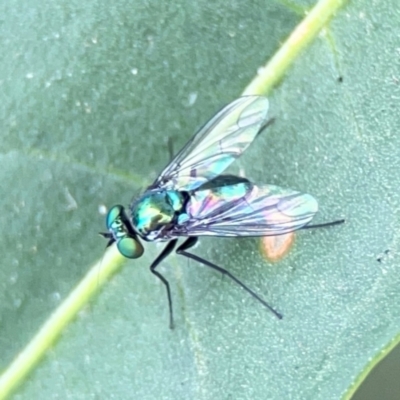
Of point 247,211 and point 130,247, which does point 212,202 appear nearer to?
point 247,211

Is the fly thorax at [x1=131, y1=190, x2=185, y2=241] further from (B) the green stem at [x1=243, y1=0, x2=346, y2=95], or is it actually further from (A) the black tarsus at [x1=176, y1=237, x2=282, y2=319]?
(B) the green stem at [x1=243, y1=0, x2=346, y2=95]

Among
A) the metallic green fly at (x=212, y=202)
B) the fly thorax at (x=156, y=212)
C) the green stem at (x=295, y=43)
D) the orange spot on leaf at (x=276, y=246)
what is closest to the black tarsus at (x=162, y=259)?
the metallic green fly at (x=212, y=202)

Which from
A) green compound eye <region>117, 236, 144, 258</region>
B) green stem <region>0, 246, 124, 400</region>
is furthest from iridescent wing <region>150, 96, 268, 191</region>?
green stem <region>0, 246, 124, 400</region>

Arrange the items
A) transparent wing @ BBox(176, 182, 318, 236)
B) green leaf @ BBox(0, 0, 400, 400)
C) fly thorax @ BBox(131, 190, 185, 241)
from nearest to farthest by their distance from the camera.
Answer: green leaf @ BBox(0, 0, 400, 400), transparent wing @ BBox(176, 182, 318, 236), fly thorax @ BBox(131, 190, 185, 241)

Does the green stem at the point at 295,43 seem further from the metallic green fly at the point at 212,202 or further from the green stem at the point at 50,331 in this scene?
the green stem at the point at 50,331

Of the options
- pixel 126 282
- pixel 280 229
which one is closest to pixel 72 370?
pixel 126 282

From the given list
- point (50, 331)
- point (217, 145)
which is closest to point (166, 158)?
point (217, 145)
